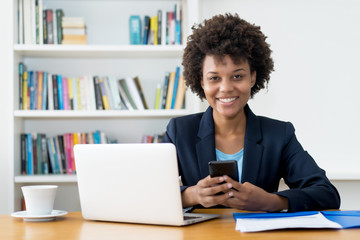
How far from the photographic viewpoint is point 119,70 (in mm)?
3285

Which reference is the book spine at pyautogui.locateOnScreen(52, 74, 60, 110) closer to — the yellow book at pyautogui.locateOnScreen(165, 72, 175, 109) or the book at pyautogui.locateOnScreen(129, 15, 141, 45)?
the book at pyautogui.locateOnScreen(129, 15, 141, 45)


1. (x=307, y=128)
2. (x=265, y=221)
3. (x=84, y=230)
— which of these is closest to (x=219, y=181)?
(x=265, y=221)

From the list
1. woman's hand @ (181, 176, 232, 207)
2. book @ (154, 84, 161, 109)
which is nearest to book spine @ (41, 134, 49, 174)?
book @ (154, 84, 161, 109)

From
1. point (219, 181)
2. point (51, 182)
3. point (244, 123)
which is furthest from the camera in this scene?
point (51, 182)

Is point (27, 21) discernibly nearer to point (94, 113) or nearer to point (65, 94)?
point (65, 94)

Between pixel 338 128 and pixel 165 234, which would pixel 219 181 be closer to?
pixel 165 234

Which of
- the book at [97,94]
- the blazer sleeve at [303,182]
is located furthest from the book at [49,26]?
the blazer sleeve at [303,182]

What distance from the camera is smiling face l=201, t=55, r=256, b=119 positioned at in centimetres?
178

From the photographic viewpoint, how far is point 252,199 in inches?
55.6

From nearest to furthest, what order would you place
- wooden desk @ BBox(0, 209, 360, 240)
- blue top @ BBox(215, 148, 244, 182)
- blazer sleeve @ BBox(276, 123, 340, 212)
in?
1. wooden desk @ BBox(0, 209, 360, 240)
2. blazer sleeve @ BBox(276, 123, 340, 212)
3. blue top @ BBox(215, 148, 244, 182)

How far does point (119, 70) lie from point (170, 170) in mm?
2154

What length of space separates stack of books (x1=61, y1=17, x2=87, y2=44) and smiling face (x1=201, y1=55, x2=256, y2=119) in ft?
4.82

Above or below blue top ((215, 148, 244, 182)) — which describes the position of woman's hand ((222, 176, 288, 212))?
below

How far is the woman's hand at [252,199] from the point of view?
1.38 metres
